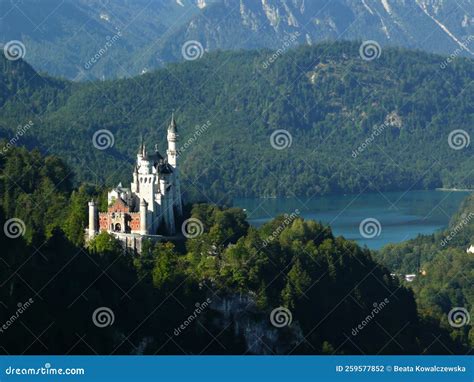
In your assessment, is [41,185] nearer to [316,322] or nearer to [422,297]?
[316,322]

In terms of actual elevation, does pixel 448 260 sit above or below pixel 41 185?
above

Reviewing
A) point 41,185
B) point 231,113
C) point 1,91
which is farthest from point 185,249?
point 231,113

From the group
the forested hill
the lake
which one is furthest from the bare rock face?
the forested hill

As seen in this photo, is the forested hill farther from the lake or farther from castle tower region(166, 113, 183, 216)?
castle tower region(166, 113, 183, 216)

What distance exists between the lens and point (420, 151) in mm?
187625

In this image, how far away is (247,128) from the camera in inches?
7032

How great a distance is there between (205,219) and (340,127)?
460 ft

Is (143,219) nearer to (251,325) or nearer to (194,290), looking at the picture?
(194,290)

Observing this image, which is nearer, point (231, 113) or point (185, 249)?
point (185, 249)

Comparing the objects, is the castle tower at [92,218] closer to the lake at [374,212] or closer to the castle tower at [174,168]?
the castle tower at [174,168]

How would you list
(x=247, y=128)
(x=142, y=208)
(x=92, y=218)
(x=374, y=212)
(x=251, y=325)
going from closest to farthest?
(x=251, y=325)
(x=142, y=208)
(x=92, y=218)
(x=374, y=212)
(x=247, y=128)

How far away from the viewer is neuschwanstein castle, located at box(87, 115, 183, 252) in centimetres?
5184

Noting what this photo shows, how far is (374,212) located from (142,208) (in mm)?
67404

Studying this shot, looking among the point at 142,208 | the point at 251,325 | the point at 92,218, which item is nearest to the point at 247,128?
the point at 92,218
